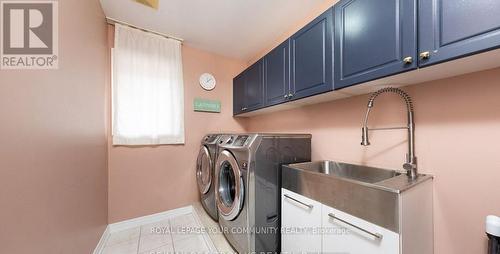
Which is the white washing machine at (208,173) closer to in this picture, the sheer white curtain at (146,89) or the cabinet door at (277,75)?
the sheer white curtain at (146,89)

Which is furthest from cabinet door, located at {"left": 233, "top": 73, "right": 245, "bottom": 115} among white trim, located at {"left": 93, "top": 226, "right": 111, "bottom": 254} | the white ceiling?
white trim, located at {"left": 93, "top": 226, "right": 111, "bottom": 254}

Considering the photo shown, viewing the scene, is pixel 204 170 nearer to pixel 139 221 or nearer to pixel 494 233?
pixel 139 221

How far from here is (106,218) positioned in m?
1.94

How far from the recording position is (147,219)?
7.20 feet

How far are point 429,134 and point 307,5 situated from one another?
4.89 ft

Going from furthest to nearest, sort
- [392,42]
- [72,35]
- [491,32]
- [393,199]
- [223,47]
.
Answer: [223,47], [72,35], [392,42], [393,199], [491,32]

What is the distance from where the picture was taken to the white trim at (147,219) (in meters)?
2.03

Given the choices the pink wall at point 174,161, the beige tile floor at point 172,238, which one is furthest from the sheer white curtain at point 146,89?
the beige tile floor at point 172,238

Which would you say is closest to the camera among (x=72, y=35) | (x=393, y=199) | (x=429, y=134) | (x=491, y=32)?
(x=491, y=32)

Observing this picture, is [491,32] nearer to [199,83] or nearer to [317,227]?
[317,227]

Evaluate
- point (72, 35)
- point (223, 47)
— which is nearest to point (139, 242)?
point (72, 35)

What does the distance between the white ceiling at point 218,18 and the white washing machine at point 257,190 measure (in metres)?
1.29

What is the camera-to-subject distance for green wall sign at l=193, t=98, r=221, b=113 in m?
2.54

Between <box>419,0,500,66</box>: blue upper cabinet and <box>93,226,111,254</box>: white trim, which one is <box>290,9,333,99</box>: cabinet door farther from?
<box>93,226,111,254</box>: white trim
